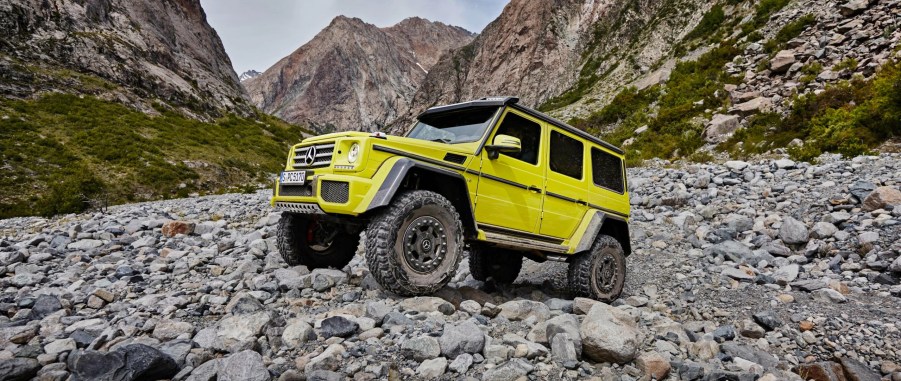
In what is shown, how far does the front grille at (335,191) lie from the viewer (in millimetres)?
4023

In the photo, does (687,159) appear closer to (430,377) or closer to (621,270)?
(621,270)

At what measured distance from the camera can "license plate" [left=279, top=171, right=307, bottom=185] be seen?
4.48 metres

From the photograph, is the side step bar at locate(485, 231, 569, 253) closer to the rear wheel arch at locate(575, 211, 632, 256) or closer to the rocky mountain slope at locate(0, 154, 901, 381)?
the rear wheel arch at locate(575, 211, 632, 256)

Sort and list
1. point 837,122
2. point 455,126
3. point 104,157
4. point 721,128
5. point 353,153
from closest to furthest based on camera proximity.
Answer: point 353,153
point 455,126
point 837,122
point 721,128
point 104,157

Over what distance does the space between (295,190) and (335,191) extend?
0.80 m

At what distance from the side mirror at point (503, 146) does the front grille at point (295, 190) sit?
1985 millimetres

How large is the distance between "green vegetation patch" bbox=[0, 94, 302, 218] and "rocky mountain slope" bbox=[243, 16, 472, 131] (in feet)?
397

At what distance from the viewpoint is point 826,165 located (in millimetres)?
9797

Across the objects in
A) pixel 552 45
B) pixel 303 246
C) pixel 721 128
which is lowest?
pixel 303 246

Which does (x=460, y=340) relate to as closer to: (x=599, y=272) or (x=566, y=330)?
(x=566, y=330)

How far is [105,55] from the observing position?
35781 millimetres

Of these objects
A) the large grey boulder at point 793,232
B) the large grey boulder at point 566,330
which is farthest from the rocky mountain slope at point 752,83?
the large grey boulder at point 566,330

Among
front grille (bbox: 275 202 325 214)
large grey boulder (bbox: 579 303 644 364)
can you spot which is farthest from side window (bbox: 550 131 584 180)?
front grille (bbox: 275 202 325 214)

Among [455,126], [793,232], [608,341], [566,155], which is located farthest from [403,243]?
[793,232]
